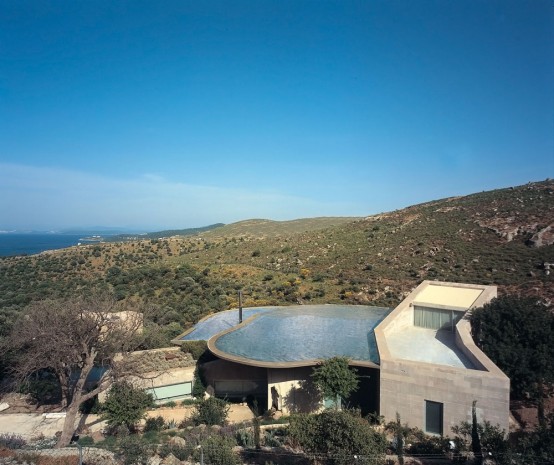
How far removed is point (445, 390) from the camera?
11.9m

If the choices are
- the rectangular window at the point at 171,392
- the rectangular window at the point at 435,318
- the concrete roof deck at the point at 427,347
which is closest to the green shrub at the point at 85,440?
the rectangular window at the point at 171,392

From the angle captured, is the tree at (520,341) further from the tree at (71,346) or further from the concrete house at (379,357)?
the tree at (71,346)

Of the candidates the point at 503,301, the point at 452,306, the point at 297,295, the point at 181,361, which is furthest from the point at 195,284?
the point at 503,301

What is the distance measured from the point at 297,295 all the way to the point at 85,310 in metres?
17.7

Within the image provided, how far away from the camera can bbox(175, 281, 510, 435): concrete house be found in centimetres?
1184

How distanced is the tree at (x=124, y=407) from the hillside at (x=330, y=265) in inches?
289

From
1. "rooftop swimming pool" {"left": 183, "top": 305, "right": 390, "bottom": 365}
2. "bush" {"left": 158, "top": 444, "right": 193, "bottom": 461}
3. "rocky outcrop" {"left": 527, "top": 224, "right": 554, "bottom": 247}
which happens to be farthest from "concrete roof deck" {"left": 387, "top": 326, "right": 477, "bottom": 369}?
"rocky outcrop" {"left": 527, "top": 224, "right": 554, "bottom": 247}

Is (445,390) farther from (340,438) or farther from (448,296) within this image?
(448,296)

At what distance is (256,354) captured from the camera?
15875mm

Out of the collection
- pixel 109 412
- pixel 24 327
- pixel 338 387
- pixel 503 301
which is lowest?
pixel 109 412

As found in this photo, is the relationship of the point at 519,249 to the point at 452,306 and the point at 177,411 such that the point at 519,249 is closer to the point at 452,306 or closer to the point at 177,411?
the point at 452,306

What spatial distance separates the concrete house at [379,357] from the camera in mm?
11837

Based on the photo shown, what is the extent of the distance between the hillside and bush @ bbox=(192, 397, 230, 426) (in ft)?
26.0

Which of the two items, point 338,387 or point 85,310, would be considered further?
point 85,310
